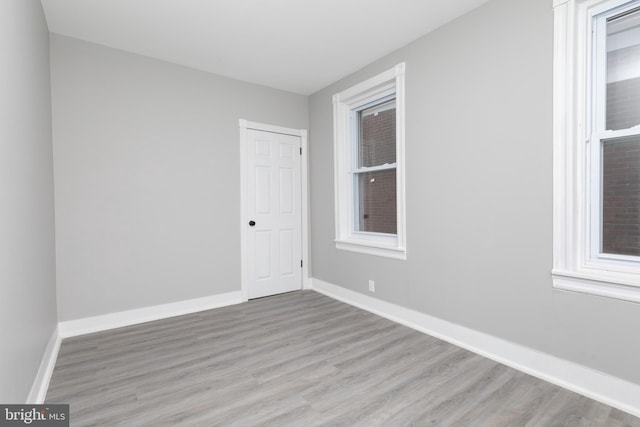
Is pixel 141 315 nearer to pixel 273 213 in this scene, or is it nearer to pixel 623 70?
pixel 273 213

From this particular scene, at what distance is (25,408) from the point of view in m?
1.46

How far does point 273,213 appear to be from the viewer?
4.16m

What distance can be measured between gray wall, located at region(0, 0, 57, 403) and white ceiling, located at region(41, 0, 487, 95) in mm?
454

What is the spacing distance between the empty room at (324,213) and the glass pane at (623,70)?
12mm

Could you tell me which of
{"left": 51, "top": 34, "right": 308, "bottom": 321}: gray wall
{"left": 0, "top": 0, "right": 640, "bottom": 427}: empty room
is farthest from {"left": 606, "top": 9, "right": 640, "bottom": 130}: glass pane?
{"left": 51, "top": 34, "right": 308, "bottom": 321}: gray wall

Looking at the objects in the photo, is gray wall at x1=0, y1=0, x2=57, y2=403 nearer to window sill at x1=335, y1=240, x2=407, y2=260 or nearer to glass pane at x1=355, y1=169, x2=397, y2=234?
window sill at x1=335, y1=240, x2=407, y2=260

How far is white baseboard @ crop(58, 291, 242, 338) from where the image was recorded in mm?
2883

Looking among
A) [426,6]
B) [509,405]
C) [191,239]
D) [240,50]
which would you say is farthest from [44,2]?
[509,405]

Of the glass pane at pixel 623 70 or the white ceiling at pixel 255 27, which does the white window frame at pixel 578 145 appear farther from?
the white ceiling at pixel 255 27

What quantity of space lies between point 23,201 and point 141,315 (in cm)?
191

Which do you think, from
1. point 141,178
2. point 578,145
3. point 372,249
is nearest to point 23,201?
point 141,178

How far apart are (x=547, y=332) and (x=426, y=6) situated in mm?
2605

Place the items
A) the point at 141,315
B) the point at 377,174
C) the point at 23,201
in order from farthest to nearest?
1. the point at 377,174
2. the point at 141,315
3. the point at 23,201

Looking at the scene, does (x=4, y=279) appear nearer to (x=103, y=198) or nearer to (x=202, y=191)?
(x=103, y=198)
